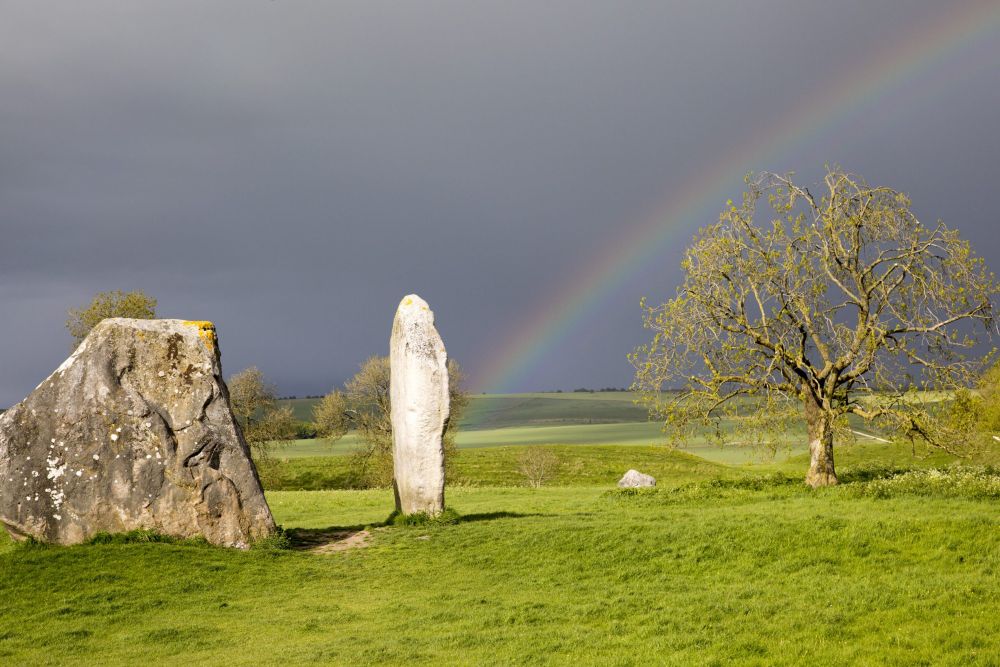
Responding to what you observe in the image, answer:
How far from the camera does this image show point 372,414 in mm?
53062

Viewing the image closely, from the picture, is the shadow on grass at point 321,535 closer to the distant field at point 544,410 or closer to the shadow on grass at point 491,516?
the shadow on grass at point 491,516

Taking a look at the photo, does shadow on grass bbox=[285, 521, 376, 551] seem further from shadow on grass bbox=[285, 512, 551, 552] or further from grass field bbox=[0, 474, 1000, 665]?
grass field bbox=[0, 474, 1000, 665]

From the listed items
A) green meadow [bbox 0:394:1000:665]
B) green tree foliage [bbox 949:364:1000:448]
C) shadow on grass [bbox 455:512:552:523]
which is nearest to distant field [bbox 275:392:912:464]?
green tree foliage [bbox 949:364:1000:448]

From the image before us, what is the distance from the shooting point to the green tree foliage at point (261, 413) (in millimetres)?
54516

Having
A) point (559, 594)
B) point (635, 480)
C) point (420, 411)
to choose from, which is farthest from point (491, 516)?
point (635, 480)

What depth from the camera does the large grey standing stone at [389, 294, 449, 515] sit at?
76.3 feet

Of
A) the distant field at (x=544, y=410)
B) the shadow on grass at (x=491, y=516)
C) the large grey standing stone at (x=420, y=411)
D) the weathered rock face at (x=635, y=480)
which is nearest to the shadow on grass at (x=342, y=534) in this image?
the shadow on grass at (x=491, y=516)

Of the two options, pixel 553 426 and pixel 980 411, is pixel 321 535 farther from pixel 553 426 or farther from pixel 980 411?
pixel 553 426

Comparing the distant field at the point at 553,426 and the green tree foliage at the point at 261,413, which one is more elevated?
the green tree foliage at the point at 261,413

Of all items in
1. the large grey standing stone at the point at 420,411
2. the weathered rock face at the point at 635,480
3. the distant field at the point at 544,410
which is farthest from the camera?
the distant field at the point at 544,410

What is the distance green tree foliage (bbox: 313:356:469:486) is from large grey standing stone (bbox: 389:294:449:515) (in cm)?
2671

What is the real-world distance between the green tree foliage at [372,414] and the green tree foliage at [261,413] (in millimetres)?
2469

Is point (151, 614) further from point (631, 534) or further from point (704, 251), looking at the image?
point (704, 251)

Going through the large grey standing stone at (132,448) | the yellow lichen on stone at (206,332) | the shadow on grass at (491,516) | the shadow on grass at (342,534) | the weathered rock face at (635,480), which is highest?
the yellow lichen on stone at (206,332)
